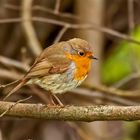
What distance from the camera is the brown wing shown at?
154 inches

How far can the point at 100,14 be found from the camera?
22.7ft

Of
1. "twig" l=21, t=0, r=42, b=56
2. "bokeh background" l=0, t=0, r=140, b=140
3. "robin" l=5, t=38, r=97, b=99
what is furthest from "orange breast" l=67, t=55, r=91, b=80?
"twig" l=21, t=0, r=42, b=56

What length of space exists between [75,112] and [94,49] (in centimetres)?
331

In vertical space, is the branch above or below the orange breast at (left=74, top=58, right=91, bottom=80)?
below

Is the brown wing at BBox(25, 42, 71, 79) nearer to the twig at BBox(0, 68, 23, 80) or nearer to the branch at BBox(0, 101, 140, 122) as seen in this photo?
the branch at BBox(0, 101, 140, 122)

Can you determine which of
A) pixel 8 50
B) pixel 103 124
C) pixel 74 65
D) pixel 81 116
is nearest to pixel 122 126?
pixel 103 124

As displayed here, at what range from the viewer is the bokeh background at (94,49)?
632cm

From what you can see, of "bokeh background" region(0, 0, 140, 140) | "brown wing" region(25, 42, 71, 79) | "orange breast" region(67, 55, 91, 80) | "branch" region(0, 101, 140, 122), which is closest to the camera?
"branch" region(0, 101, 140, 122)

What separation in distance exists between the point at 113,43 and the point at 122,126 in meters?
1.23

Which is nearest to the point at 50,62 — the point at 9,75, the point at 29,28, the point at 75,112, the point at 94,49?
the point at 75,112

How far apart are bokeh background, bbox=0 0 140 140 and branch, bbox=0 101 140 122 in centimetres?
213

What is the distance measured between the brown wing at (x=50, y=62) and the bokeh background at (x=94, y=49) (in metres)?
1.78

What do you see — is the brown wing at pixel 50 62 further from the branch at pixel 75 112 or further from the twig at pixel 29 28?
the twig at pixel 29 28

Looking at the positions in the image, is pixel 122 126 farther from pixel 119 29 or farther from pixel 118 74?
pixel 119 29
